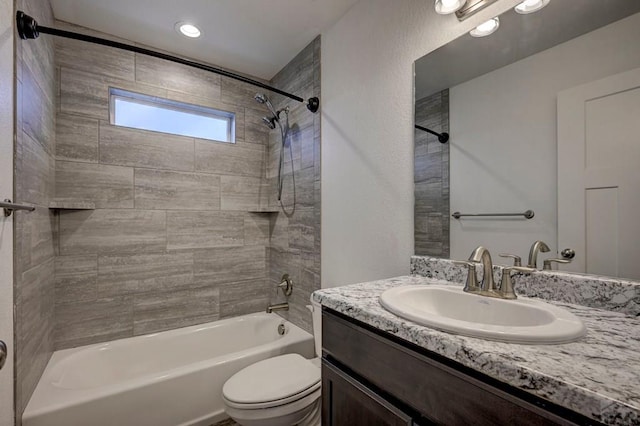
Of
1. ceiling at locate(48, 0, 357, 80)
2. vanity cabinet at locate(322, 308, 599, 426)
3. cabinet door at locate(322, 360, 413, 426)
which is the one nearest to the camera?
vanity cabinet at locate(322, 308, 599, 426)

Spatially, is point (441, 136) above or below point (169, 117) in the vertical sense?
below

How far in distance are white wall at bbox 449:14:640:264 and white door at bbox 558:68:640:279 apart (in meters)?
0.03

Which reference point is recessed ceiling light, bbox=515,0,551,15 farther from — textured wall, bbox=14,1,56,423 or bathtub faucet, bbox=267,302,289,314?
bathtub faucet, bbox=267,302,289,314

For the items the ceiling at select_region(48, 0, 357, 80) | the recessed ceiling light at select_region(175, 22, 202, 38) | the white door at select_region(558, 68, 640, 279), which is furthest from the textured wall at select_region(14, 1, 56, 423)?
the white door at select_region(558, 68, 640, 279)

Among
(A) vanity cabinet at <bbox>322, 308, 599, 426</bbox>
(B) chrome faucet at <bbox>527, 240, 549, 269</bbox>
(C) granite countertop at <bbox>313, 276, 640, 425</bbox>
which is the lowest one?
(A) vanity cabinet at <bbox>322, 308, 599, 426</bbox>

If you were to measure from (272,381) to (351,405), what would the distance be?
76 centimetres

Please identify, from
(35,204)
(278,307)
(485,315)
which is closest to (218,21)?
(35,204)

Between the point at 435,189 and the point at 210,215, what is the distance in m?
1.87

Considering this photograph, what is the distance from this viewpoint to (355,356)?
90 centimetres

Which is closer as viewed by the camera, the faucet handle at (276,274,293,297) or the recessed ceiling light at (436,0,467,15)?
the recessed ceiling light at (436,0,467,15)

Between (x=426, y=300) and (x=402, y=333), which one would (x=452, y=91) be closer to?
(x=426, y=300)

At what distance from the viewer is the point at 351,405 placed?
35.5 inches

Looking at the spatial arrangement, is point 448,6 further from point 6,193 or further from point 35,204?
point 35,204

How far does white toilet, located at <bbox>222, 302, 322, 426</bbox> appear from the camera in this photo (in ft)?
4.44
